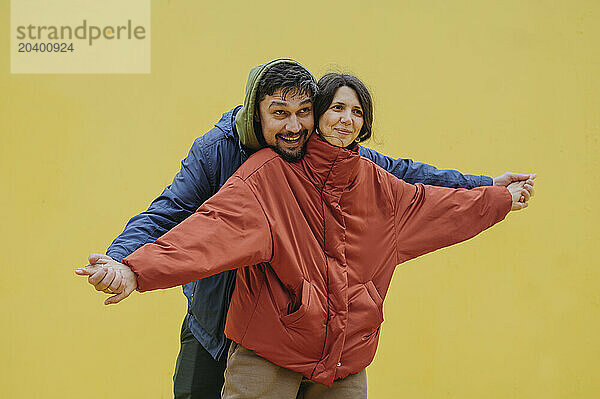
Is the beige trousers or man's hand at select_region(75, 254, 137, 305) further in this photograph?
the beige trousers

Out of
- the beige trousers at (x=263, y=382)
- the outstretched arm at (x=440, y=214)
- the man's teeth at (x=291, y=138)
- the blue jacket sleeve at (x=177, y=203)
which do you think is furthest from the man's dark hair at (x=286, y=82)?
the beige trousers at (x=263, y=382)

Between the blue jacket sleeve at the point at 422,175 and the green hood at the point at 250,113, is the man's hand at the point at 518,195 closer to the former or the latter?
the blue jacket sleeve at the point at 422,175

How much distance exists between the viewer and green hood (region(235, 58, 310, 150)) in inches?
73.2

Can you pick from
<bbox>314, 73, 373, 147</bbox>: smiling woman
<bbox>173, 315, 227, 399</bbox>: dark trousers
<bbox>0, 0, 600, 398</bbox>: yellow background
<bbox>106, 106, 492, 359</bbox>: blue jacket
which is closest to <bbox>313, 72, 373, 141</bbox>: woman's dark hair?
<bbox>314, 73, 373, 147</bbox>: smiling woman

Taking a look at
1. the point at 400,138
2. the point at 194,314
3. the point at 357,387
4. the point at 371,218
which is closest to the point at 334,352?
the point at 357,387

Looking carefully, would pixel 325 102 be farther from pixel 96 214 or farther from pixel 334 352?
pixel 96 214

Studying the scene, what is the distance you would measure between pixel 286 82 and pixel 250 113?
12 centimetres

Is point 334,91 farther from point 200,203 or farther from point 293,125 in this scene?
point 200,203

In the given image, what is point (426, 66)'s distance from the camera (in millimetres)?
2992

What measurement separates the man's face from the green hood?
0.11ft

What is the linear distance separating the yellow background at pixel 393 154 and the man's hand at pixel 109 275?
4.69 feet

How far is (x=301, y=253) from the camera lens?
5.83 ft

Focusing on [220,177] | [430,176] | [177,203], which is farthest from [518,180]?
[177,203]

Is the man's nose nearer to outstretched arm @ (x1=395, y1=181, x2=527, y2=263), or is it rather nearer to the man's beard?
the man's beard
